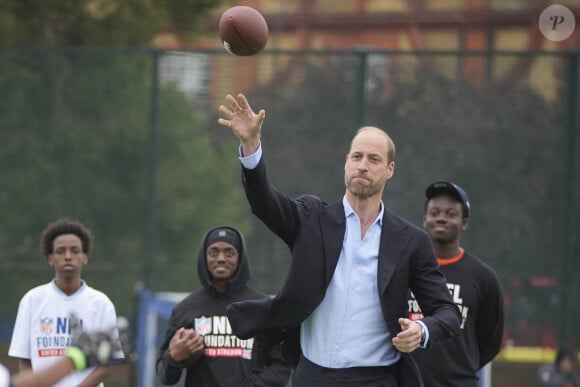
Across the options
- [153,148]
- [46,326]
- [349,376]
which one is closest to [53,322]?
[46,326]

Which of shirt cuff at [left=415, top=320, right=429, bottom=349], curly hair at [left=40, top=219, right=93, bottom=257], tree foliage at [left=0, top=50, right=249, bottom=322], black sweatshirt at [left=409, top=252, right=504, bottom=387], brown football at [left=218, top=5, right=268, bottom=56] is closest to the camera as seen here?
shirt cuff at [left=415, top=320, right=429, bottom=349]

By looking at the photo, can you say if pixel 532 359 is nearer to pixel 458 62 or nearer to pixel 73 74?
pixel 458 62

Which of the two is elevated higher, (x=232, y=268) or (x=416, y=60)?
(x=416, y=60)

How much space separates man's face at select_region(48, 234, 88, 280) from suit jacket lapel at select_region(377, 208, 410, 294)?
2.41m

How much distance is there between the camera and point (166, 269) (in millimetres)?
11805

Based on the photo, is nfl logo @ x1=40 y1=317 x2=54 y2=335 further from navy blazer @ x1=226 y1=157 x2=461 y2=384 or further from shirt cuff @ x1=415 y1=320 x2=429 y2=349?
shirt cuff @ x1=415 y1=320 x2=429 y2=349

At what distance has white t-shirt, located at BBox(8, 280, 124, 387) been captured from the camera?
6789 millimetres

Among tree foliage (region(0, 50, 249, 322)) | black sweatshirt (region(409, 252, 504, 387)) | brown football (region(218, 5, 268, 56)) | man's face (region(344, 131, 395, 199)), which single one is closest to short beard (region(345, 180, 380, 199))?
man's face (region(344, 131, 395, 199))

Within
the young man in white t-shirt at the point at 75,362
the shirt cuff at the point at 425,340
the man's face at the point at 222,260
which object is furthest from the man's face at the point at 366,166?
the man's face at the point at 222,260

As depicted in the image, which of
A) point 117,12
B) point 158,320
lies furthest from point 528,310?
point 117,12

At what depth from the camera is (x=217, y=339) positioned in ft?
22.9

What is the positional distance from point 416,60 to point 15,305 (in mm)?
5141

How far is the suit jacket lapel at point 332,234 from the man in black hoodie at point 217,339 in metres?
1.36

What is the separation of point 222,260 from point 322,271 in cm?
201
